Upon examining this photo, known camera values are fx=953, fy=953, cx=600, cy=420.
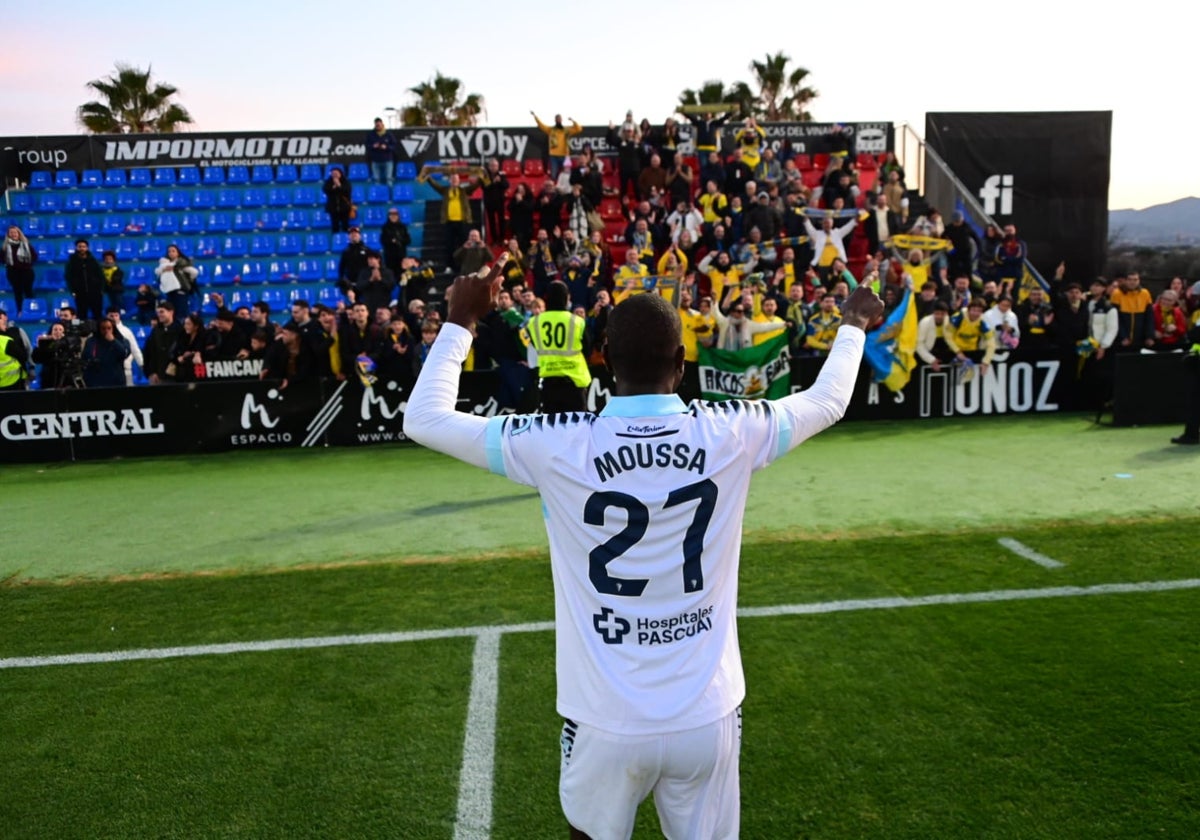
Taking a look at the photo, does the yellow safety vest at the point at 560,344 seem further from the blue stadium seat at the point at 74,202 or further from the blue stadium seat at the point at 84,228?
the blue stadium seat at the point at 74,202

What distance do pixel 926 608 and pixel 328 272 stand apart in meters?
18.3

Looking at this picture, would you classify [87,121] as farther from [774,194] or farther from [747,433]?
[747,433]

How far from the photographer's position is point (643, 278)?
1714 cm

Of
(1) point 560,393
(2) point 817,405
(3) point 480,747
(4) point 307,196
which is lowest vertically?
(3) point 480,747

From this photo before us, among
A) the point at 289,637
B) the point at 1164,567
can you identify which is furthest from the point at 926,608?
the point at 289,637

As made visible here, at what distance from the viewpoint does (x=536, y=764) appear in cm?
442

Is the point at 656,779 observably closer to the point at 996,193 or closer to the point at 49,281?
the point at 49,281

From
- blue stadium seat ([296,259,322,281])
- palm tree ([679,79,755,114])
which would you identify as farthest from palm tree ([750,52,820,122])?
blue stadium seat ([296,259,322,281])

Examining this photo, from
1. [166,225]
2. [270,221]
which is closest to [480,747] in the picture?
[270,221]

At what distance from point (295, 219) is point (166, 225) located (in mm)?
2959

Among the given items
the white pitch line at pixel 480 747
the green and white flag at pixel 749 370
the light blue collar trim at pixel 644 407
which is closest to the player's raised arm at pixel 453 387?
the light blue collar trim at pixel 644 407

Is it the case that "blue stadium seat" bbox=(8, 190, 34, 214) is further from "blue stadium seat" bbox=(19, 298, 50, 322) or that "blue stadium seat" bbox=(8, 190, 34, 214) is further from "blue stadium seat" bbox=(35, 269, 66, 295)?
"blue stadium seat" bbox=(19, 298, 50, 322)

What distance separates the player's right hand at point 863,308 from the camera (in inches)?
116

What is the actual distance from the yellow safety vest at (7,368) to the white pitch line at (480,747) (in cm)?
1084
